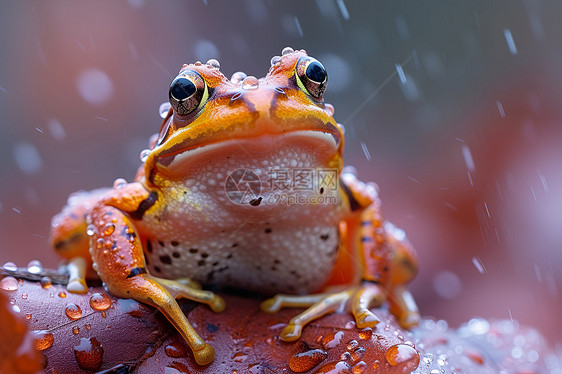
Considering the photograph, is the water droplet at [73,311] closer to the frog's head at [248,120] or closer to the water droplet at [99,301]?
the water droplet at [99,301]

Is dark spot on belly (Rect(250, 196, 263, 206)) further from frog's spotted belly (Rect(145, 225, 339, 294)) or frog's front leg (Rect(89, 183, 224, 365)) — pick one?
frog's front leg (Rect(89, 183, 224, 365))

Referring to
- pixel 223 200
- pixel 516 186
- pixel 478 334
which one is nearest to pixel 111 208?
pixel 223 200

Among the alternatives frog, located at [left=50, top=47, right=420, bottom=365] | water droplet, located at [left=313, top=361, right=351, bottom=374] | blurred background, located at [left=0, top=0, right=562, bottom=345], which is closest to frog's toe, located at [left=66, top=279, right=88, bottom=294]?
frog, located at [left=50, top=47, right=420, bottom=365]

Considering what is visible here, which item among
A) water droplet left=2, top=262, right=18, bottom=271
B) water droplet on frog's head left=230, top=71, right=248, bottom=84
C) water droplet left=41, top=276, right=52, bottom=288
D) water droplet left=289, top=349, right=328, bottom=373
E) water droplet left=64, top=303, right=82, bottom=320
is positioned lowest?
water droplet left=289, top=349, right=328, bottom=373

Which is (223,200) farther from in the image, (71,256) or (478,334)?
(478,334)

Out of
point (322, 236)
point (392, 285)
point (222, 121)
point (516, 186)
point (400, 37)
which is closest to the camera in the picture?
point (222, 121)
